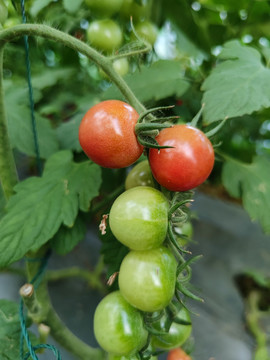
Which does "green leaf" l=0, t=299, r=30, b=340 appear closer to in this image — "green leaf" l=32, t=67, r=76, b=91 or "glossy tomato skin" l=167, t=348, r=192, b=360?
"glossy tomato skin" l=167, t=348, r=192, b=360

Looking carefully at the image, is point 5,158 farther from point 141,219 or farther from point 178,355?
point 178,355

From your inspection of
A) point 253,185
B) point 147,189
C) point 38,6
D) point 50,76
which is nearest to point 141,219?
point 147,189

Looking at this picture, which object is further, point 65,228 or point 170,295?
point 65,228

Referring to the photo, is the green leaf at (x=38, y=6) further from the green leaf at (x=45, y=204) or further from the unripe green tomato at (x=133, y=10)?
the green leaf at (x=45, y=204)

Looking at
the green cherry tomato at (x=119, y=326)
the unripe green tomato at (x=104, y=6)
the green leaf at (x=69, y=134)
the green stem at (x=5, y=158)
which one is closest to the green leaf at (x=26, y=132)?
the green leaf at (x=69, y=134)

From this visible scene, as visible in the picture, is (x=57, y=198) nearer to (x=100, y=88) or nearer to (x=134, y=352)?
(x=134, y=352)

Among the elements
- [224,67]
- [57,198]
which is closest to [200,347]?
[57,198]

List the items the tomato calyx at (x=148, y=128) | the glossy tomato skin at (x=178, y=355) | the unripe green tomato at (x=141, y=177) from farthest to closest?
the glossy tomato skin at (x=178, y=355) → the unripe green tomato at (x=141, y=177) → the tomato calyx at (x=148, y=128)
